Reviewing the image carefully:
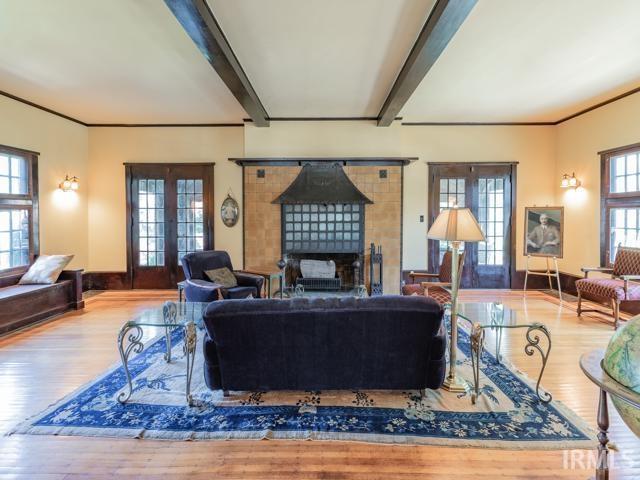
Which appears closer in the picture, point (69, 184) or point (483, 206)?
point (69, 184)

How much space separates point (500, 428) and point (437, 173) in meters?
4.96

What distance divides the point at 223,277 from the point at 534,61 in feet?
15.3

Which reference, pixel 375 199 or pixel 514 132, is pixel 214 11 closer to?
pixel 375 199

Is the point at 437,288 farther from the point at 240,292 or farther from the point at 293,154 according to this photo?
the point at 293,154

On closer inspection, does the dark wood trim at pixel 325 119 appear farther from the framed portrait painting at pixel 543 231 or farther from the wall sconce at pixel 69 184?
the wall sconce at pixel 69 184

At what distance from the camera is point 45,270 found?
483 centimetres

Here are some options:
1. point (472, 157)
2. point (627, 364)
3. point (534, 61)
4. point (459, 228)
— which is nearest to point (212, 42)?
point (459, 228)

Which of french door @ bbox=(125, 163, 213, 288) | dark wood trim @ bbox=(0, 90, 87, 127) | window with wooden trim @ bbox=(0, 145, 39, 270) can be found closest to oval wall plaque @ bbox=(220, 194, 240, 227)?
french door @ bbox=(125, 163, 213, 288)

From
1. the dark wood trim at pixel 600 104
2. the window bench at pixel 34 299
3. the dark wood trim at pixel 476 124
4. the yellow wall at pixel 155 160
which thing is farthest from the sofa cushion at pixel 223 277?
the dark wood trim at pixel 600 104

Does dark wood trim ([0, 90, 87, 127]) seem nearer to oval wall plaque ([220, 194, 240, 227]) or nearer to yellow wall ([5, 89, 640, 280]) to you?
yellow wall ([5, 89, 640, 280])

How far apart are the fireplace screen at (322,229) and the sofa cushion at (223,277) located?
4.66 ft

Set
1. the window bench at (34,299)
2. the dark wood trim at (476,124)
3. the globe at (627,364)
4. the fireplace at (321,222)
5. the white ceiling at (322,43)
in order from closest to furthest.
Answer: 1. the globe at (627,364)
2. the white ceiling at (322,43)
3. the window bench at (34,299)
4. the fireplace at (321,222)
5. the dark wood trim at (476,124)

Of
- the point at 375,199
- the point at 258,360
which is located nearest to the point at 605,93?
the point at 375,199

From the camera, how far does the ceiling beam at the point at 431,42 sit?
264 centimetres
